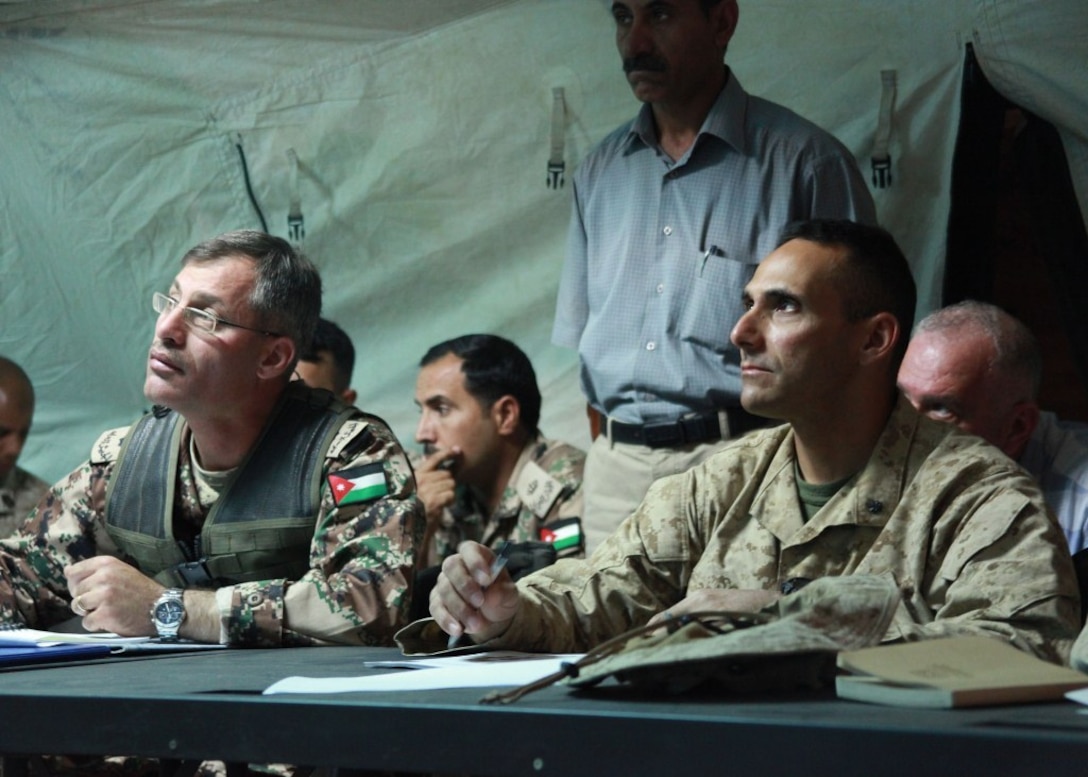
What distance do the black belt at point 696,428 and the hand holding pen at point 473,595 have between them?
4.61 feet

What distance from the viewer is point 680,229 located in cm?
378

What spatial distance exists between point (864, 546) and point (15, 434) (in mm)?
3380

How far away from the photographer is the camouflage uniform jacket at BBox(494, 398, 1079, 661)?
215 centimetres

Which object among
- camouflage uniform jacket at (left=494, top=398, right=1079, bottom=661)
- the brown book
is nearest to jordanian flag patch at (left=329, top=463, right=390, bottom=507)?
camouflage uniform jacket at (left=494, top=398, right=1079, bottom=661)

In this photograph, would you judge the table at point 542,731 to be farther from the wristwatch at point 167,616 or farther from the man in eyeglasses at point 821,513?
the wristwatch at point 167,616

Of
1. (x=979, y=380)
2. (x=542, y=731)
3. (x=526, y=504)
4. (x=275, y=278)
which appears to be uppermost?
(x=275, y=278)

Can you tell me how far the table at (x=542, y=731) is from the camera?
1.36m

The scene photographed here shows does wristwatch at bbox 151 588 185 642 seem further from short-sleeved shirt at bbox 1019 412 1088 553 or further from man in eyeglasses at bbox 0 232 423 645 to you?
short-sleeved shirt at bbox 1019 412 1088 553

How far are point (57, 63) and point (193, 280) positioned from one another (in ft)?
6.74

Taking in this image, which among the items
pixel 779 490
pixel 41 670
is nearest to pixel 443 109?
pixel 779 490

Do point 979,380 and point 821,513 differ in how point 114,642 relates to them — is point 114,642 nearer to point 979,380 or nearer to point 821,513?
point 821,513

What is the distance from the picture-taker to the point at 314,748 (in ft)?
5.36

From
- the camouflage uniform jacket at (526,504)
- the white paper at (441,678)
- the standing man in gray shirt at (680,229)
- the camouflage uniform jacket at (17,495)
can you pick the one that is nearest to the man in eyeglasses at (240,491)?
the white paper at (441,678)

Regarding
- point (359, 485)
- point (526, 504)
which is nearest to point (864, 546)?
point (359, 485)
